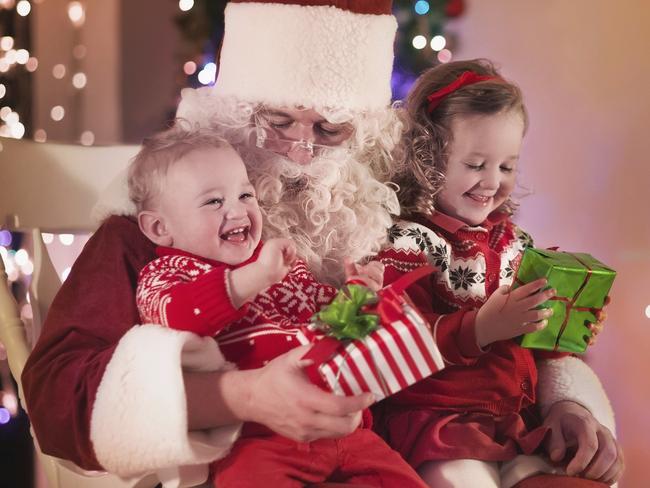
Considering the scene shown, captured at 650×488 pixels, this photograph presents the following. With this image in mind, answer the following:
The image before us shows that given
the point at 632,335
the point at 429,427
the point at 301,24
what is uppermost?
the point at 301,24

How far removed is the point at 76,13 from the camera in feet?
9.75

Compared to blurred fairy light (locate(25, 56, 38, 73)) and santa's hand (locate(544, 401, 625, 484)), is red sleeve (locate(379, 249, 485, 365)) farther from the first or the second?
blurred fairy light (locate(25, 56, 38, 73))

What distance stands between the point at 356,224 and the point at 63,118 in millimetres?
1809

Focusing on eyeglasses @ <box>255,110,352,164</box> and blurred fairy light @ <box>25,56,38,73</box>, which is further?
blurred fairy light @ <box>25,56,38,73</box>

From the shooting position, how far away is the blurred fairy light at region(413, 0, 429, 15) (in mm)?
2957

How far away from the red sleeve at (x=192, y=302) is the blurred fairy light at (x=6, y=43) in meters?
1.74

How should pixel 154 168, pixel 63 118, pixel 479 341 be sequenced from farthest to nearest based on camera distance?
1. pixel 63 118
2. pixel 479 341
3. pixel 154 168

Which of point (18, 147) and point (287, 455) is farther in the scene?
point (18, 147)

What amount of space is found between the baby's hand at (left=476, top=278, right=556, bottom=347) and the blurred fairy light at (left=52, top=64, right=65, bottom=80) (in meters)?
2.04

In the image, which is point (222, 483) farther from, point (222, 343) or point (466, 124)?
point (466, 124)

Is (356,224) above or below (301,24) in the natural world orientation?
below

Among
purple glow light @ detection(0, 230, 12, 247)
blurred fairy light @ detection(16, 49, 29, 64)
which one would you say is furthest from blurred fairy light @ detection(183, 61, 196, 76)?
purple glow light @ detection(0, 230, 12, 247)

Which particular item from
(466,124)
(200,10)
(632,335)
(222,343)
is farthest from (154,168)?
(632,335)

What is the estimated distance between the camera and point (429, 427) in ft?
5.00
